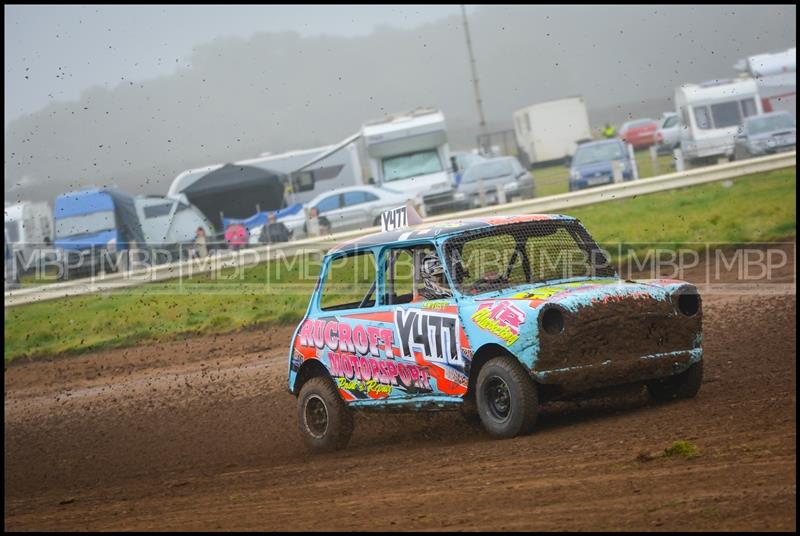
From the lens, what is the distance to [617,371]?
709 cm

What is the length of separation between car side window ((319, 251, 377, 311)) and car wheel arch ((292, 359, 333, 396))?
450mm

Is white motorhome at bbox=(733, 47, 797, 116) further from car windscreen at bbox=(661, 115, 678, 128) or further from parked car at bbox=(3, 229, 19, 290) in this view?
parked car at bbox=(3, 229, 19, 290)

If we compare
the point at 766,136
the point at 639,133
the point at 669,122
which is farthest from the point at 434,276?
the point at 639,133

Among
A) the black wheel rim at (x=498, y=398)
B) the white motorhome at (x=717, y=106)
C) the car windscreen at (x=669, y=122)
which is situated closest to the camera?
the black wheel rim at (x=498, y=398)

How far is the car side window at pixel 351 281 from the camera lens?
28.5ft

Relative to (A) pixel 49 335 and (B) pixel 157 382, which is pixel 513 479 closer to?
(B) pixel 157 382

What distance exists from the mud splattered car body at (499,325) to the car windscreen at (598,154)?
1939 cm

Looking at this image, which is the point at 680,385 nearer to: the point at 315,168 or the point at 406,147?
the point at 406,147

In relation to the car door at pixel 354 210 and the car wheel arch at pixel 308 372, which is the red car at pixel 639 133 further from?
the car wheel arch at pixel 308 372

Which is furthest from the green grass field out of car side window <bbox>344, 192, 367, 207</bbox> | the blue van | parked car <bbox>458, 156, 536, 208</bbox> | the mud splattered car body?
car side window <bbox>344, 192, 367, 207</bbox>

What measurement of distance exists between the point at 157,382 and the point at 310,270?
16.5 ft

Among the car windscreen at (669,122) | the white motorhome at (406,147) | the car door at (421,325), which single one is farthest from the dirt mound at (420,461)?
the car windscreen at (669,122)

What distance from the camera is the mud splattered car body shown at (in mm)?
6988

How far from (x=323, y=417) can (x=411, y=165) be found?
22.5 meters
